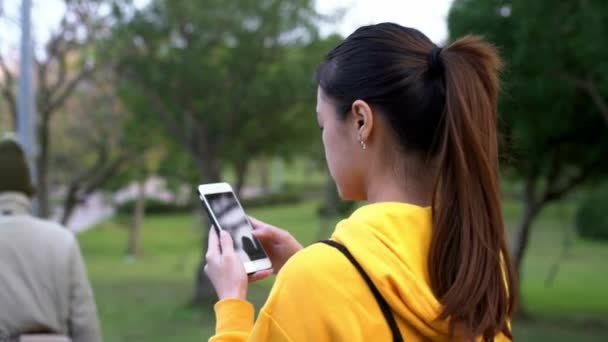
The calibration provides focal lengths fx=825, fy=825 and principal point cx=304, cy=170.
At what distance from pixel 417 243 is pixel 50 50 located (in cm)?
1155

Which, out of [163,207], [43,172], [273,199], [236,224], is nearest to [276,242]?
[236,224]

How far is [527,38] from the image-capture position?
9.40 m

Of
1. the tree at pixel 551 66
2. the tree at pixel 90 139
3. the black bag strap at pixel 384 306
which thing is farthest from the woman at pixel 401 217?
the tree at pixel 90 139

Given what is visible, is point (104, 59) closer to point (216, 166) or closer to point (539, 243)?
point (216, 166)

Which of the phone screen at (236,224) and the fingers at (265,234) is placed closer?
the phone screen at (236,224)

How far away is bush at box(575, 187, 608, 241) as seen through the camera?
30500 millimetres

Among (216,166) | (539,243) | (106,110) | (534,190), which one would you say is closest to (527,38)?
(534,190)

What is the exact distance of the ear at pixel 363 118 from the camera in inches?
59.9

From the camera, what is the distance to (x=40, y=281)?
3367 millimetres

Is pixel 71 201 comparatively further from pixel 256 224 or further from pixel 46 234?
pixel 256 224

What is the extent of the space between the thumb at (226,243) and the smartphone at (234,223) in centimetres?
3

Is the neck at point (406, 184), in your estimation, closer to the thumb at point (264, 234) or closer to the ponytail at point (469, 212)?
the ponytail at point (469, 212)

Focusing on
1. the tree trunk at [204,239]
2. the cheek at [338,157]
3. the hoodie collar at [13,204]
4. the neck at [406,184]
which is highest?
the cheek at [338,157]

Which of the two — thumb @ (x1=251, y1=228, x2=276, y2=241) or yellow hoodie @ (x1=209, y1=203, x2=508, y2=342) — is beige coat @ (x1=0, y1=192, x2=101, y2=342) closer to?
thumb @ (x1=251, y1=228, x2=276, y2=241)
